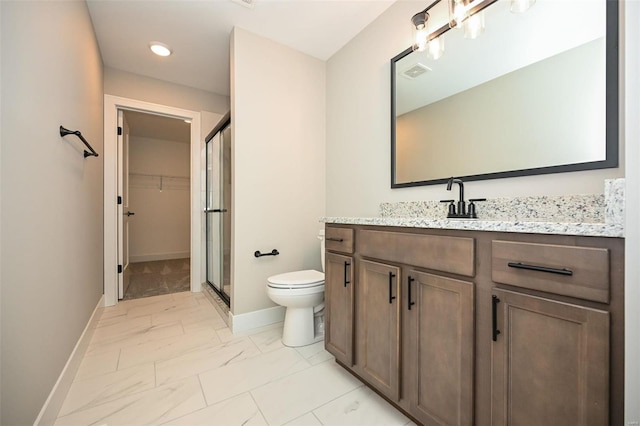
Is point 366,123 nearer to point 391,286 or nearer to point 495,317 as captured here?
point 391,286

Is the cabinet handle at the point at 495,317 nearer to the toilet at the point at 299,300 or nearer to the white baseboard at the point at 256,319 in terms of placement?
the toilet at the point at 299,300

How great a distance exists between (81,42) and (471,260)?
2617 millimetres

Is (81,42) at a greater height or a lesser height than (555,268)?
greater

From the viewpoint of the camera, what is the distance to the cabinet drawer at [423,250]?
2.99 feet

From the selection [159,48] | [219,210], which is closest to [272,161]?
[219,210]

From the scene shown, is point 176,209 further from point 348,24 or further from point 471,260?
point 471,260

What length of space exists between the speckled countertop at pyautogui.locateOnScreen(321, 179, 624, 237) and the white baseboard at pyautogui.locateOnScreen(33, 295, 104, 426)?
149 cm

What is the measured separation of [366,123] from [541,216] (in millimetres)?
1335

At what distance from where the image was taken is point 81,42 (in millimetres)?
1744

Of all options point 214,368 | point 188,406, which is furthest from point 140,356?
point 188,406

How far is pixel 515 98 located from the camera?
1.25 meters

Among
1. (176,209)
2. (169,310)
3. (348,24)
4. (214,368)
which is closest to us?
(214,368)

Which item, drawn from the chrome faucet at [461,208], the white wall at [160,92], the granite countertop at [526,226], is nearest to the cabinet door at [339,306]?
the granite countertop at [526,226]

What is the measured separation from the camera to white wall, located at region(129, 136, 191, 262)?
4.85m
